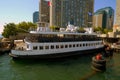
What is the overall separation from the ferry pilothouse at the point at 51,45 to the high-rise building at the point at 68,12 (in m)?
76.0

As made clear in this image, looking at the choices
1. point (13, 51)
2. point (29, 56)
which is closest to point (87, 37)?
point (29, 56)

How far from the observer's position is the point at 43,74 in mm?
21719

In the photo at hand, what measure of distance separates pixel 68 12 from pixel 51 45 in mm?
87958

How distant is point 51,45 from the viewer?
96.6 ft

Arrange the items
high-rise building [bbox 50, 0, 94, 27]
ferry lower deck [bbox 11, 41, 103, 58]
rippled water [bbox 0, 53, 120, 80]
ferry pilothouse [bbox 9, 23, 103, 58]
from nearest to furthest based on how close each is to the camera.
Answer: rippled water [bbox 0, 53, 120, 80]
ferry lower deck [bbox 11, 41, 103, 58]
ferry pilothouse [bbox 9, 23, 103, 58]
high-rise building [bbox 50, 0, 94, 27]

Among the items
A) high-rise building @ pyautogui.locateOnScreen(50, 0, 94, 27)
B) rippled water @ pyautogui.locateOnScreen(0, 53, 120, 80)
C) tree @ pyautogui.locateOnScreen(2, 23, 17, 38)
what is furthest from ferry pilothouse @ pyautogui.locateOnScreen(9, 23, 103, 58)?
high-rise building @ pyautogui.locateOnScreen(50, 0, 94, 27)

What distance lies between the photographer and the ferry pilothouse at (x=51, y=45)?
27.4 m

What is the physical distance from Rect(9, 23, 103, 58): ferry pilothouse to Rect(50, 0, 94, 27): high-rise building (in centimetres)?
7596

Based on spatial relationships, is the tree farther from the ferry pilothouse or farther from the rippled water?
the rippled water

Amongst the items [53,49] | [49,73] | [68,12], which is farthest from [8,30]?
[68,12]

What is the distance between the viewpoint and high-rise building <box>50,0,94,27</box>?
11112 cm

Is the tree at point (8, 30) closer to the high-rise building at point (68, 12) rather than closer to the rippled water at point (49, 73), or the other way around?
the rippled water at point (49, 73)

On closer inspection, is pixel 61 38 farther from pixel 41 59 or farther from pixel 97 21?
pixel 97 21

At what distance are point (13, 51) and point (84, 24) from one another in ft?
324
